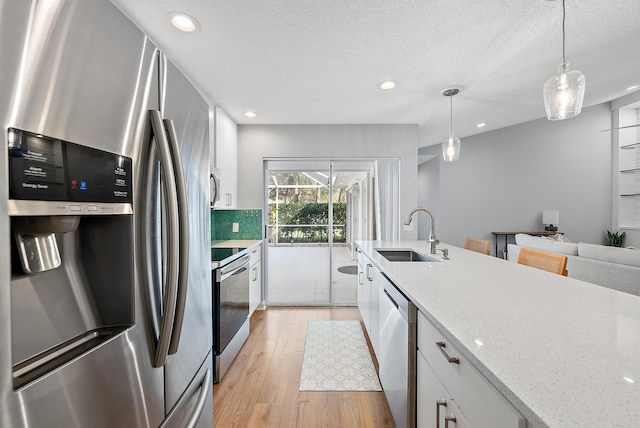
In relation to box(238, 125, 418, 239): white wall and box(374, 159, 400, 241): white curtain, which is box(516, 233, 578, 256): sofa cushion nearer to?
box(238, 125, 418, 239): white wall

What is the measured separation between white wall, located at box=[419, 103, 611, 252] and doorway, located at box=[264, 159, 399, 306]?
2.99 metres

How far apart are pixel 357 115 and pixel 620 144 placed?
573 centimetres

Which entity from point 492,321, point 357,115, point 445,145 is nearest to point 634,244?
point 445,145

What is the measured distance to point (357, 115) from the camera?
11.1ft

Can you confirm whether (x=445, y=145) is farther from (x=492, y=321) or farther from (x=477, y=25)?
(x=492, y=321)

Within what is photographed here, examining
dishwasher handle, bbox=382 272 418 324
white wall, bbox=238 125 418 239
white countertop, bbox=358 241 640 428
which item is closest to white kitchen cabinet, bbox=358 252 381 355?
dishwasher handle, bbox=382 272 418 324

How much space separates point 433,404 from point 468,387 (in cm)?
34

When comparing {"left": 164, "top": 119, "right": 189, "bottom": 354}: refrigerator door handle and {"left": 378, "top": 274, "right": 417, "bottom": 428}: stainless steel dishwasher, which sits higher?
{"left": 164, "top": 119, "right": 189, "bottom": 354}: refrigerator door handle

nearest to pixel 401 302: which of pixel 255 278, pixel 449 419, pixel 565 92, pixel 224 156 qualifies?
pixel 449 419

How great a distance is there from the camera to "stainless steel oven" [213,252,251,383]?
209 cm

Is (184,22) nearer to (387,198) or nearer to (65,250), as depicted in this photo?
(65,250)

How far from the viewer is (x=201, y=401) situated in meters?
1.07

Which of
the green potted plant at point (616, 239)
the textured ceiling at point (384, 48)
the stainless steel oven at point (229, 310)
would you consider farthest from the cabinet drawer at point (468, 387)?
the green potted plant at point (616, 239)

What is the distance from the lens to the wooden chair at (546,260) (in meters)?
1.85
